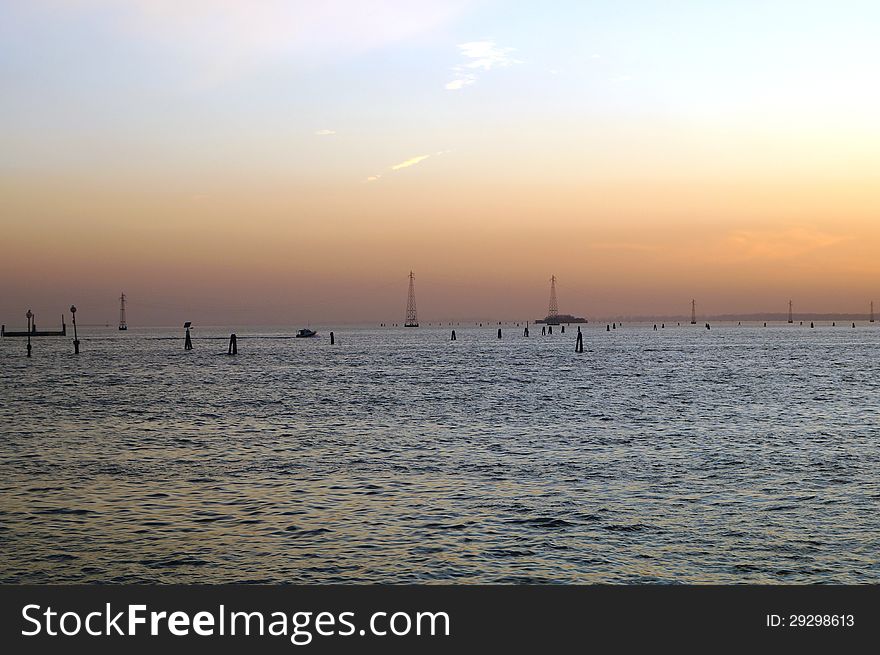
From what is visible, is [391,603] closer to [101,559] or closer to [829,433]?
[101,559]

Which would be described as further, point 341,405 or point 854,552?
point 341,405

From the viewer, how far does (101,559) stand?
17.0m

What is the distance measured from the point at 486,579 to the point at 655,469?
1282 centimetres

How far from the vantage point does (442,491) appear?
23.7 meters

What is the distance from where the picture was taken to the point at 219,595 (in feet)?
42.5

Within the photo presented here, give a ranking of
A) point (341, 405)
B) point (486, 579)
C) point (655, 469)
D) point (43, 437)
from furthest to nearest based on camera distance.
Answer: point (341, 405) → point (43, 437) → point (655, 469) → point (486, 579)

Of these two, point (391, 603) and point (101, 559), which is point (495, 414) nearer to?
point (101, 559)

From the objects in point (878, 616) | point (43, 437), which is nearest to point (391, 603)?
point (878, 616)

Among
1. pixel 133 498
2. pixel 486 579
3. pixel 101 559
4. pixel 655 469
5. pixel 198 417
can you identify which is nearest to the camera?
pixel 486 579

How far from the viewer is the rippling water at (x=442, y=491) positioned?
16.7 meters

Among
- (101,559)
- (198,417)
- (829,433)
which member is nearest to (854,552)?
(101,559)

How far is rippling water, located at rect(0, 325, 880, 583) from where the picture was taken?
1672cm

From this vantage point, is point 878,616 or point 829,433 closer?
point 878,616

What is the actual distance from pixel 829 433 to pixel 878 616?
86.6ft
